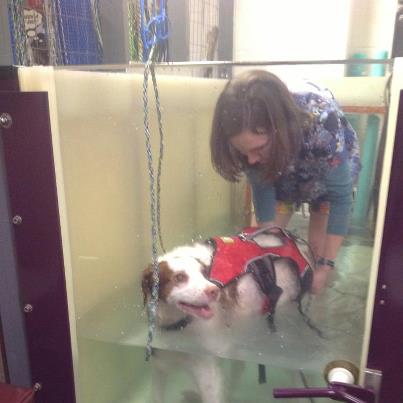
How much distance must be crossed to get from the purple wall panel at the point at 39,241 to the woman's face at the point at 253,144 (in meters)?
0.33

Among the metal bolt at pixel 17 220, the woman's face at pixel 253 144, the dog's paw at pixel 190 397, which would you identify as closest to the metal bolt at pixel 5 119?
the metal bolt at pixel 17 220

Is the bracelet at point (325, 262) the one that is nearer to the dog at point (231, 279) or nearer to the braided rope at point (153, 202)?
the dog at point (231, 279)

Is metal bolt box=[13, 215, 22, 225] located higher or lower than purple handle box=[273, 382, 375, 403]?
higher

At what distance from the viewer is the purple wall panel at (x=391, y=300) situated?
22.5 inches

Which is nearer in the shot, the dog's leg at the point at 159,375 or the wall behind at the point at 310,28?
the wall behind at the point at 310,28

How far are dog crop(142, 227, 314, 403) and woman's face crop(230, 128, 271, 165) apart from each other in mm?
131

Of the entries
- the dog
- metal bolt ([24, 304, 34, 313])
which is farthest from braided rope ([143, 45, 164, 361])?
metal bolt ([24, 304, 34, 313])

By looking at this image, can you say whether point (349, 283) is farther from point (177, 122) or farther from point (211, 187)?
point (177, 122)

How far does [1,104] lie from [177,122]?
0.31 metres

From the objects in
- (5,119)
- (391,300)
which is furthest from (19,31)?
(391,300)

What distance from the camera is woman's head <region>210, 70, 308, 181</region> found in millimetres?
638

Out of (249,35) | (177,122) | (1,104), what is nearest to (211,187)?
(177,122)

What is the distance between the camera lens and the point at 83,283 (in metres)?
0.86

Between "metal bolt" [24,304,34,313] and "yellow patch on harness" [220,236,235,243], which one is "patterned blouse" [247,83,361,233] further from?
"metal bolt" [24,304,34,313]
